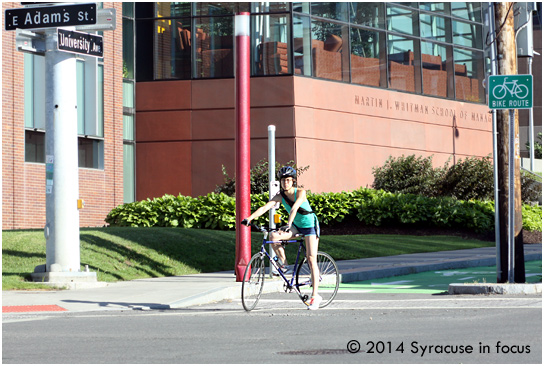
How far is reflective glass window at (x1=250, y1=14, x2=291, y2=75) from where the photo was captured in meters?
31.2

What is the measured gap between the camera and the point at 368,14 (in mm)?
33781

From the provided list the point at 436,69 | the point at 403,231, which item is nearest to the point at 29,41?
the point at 403,231

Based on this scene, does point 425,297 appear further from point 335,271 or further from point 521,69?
point 521,69

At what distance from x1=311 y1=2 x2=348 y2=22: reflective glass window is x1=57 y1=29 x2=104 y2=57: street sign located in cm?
1631

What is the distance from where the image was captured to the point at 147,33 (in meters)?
32.5

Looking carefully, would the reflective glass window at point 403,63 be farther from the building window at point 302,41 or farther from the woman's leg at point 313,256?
the woman's leg at point 313,256

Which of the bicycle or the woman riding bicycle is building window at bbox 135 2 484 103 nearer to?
the bicycle

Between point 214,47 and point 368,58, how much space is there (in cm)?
566

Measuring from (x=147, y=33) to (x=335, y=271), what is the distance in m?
21.1

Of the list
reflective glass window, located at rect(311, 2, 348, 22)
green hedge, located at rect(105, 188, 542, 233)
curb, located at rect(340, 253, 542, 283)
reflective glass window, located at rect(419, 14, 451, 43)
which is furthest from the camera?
reflective glass window, located at rect(419, 14, 451, 43)

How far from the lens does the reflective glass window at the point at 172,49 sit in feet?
106

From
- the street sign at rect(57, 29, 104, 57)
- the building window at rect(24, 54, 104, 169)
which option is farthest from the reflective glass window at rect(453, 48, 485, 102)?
the street sign at rect(57, 29, 104, 57)

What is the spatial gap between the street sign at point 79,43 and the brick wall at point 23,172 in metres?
10.7

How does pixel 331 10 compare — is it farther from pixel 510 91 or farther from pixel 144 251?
pixel 510 91
